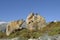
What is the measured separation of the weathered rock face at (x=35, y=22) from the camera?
41.3m

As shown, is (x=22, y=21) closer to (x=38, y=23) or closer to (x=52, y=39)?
(x=38, y=23)

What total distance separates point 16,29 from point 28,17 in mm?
3697

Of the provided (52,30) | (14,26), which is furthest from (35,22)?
(52,30)

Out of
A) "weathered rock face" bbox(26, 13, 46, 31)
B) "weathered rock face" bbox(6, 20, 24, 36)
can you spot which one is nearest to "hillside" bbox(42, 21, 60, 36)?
"weathered rock face" bbox(26, 13, 46, 31)

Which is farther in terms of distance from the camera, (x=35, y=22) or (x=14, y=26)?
(x=14, y=26)

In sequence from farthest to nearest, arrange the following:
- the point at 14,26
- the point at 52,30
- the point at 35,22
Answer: the point at 14,26, the point at 35,22, the point at 52,30

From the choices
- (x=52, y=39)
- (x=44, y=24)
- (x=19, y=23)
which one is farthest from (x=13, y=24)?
(x=52, y=39)

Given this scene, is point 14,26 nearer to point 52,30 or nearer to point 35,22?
point 35,22

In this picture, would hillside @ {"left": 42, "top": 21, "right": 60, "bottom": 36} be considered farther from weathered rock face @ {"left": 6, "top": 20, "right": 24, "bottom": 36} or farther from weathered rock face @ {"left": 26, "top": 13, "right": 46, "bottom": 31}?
weathered rock face @ {"left": 6, "top": 20, "right": 24, "bottom": 36}

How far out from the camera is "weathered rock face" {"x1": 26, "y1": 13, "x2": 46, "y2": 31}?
4134 cm

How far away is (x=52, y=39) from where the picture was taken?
18125 millimetres

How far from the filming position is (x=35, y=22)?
138 feet

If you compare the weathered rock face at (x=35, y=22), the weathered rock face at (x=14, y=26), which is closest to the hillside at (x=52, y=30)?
→ the weathered rock face at (x=35, y=22)

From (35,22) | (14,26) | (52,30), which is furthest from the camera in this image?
(14,26)
